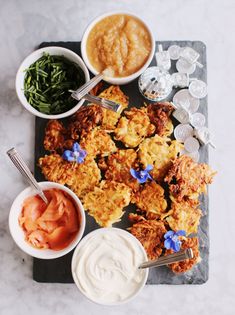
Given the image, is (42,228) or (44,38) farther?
(44,38)

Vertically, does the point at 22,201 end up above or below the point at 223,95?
below

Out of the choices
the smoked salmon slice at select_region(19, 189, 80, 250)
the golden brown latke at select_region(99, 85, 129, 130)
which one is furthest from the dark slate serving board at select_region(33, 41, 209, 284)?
the smoked salmon slice at select_region(19, 189, 80, 250)

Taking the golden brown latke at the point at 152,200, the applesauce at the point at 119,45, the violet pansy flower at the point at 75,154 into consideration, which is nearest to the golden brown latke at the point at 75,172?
the violet pansy flower at the point at 75,154

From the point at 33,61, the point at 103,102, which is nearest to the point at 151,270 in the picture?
the point at 103,102

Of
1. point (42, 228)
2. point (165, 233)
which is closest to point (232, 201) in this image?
point (165, 233)

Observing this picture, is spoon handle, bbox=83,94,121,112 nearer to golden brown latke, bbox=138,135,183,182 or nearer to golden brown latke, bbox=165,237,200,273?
golden brown latke, bbox=138,135,183,182

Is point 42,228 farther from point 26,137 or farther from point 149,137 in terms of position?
point 149,137

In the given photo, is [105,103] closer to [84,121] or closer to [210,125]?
[84,121]
